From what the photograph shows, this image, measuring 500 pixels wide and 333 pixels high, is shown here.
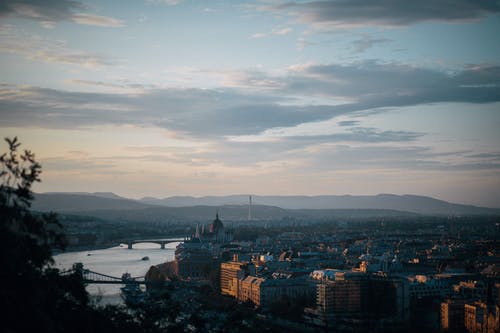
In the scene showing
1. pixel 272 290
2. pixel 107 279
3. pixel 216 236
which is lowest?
pixel 107 279

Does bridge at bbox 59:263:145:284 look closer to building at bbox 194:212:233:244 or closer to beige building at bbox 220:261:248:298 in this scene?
beige building at bbox 220:261:248:298

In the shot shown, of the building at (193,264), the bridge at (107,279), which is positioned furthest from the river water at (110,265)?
the building at (193,264)

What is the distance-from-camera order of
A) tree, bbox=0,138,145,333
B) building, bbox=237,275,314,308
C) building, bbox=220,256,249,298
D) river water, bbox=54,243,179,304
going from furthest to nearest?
building, bbox=220,256,249,298 < river water, bbox=54,243,179,304 < building, bbox=237,275,314,308 < tree, bbox=0,138,145,333

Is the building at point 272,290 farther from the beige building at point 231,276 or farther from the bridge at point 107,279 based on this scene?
the bridge at point 107,279

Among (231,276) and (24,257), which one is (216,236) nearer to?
(231,276)

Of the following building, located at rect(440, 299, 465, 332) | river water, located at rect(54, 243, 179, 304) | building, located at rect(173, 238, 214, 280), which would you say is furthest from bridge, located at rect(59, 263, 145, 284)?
building, located at rect(440, 299, 465, 332)

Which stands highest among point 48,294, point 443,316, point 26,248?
point 26,248

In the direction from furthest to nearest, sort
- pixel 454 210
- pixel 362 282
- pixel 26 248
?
pixel 454 210 → pixel 362 282 → pixel 26 248

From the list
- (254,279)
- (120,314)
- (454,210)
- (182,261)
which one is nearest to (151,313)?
(120,314)

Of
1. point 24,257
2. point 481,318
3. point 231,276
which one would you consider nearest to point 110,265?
point 231,276

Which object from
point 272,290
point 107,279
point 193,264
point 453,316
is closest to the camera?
point 453,316

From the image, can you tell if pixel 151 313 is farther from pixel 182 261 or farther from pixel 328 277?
pixel 182 261
